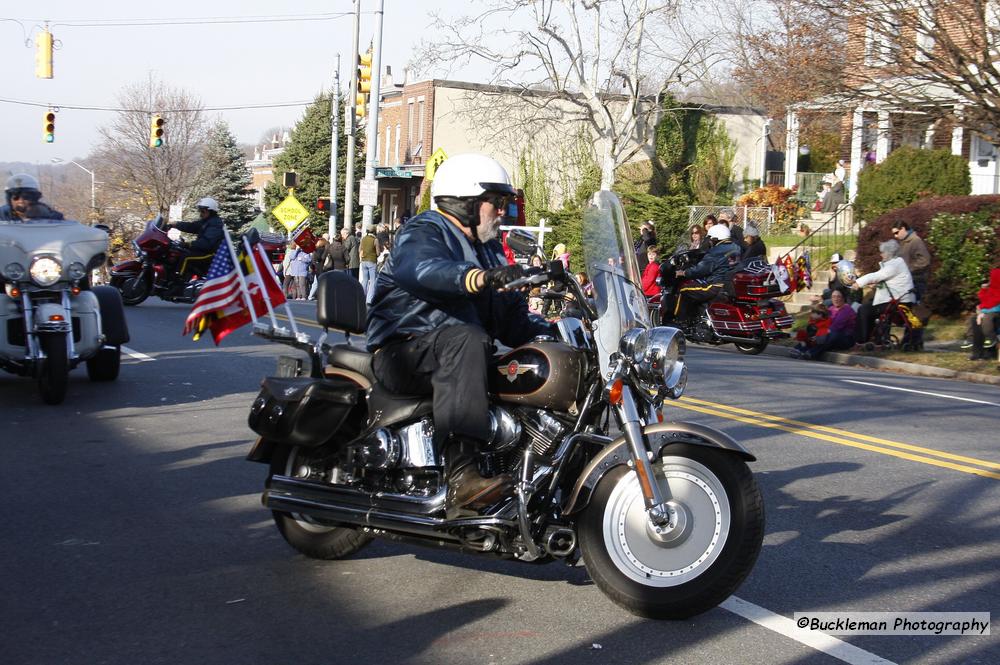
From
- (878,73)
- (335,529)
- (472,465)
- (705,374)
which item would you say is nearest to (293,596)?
(335,529)

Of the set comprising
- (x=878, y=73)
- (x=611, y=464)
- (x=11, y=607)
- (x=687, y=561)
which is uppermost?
(x=878, y=73)

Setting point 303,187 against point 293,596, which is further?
point 303,187

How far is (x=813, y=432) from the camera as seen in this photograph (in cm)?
956

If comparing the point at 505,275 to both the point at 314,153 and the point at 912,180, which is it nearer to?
the point at 912,180

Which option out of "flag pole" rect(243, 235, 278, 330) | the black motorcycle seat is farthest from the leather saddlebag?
"flag pole" rect(243, 235, 278, 330)

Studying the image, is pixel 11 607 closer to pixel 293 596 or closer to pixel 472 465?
pixel 293 596

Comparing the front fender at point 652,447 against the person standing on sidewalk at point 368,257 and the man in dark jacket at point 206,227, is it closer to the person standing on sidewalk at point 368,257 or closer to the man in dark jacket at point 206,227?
the man in dark jacket at point 206,227

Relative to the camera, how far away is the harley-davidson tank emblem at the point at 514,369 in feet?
16.1

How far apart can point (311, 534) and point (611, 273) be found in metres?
2.00

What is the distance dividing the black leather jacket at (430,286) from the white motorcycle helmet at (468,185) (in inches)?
3.0

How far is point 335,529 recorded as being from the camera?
5699 millimetres

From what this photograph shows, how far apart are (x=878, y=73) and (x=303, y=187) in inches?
1721

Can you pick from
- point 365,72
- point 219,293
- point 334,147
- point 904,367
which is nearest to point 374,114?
point 365,72

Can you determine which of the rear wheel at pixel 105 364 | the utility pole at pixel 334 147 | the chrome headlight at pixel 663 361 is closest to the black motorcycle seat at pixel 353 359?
the chrome headlight at pixel 663 361
